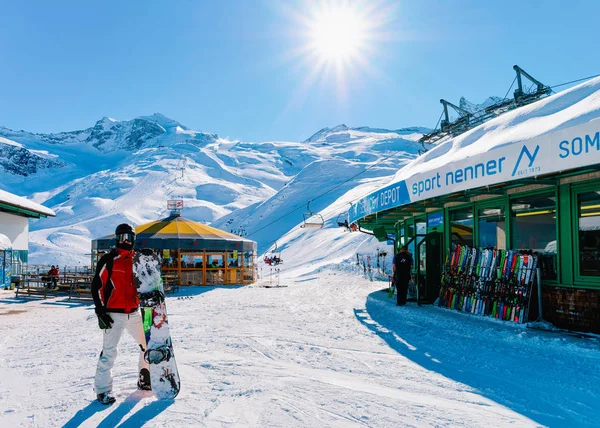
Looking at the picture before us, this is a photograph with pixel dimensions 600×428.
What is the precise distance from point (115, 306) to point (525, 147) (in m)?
5.96

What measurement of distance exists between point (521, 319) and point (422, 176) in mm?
3389

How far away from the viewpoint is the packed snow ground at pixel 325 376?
12.9 feet

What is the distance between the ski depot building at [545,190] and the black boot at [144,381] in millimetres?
5664

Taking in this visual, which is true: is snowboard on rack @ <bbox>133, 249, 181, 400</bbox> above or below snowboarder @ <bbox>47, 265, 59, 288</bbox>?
above

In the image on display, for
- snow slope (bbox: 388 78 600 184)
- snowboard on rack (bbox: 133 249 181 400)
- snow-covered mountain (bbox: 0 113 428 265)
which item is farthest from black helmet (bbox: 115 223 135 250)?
snow-covered mountain (bbox: 0 113 428 265)

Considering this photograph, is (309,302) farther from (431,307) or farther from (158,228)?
(158,228)

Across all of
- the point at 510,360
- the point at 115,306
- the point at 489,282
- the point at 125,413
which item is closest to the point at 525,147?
the point at 510,360

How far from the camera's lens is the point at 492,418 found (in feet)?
12.7

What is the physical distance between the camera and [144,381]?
15.1 ft

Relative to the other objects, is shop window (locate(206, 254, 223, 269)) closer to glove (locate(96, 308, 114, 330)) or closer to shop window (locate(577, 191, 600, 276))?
shop window (locate(577, 191, 600, 276))

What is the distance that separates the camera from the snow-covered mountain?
256ft

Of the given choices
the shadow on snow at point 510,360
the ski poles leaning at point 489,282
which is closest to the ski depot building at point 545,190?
the ski poles leaning at point 489,282

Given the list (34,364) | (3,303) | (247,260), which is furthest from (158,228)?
(34,364)

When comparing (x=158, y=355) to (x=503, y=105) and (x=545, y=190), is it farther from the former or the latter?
(x=503, y=105)
